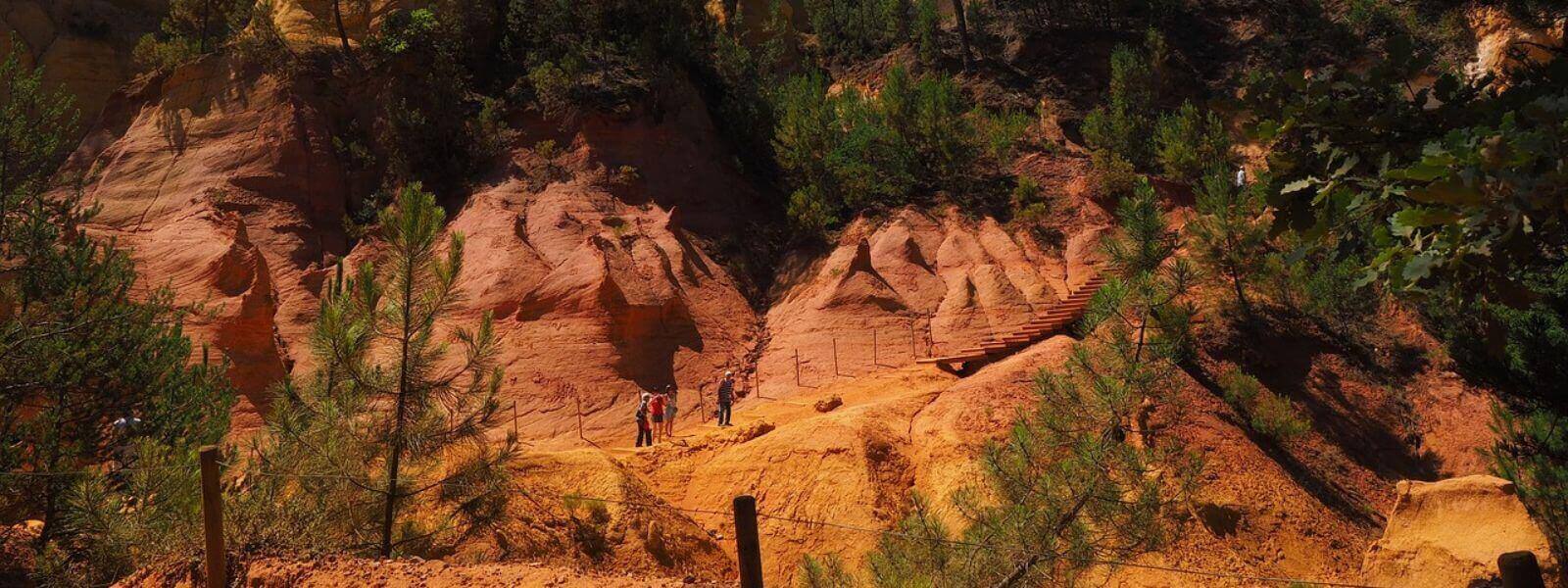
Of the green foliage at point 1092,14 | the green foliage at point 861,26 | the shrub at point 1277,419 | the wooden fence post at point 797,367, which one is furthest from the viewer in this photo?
the green foliage at point 861,26

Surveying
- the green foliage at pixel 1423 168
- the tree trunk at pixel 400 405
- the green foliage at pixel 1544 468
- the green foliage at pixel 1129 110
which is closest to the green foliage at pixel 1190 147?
the green foliage at pixel 1129 110

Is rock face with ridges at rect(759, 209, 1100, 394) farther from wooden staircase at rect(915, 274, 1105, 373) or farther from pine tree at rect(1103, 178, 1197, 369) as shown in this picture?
pine tree at rect(1103, 178, 1197, 369)

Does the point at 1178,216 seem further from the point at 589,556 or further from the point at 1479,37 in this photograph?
the point at 589,556

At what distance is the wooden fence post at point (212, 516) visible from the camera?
918cm

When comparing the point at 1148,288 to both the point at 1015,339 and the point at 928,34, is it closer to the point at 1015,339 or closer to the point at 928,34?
the point at 1015,339

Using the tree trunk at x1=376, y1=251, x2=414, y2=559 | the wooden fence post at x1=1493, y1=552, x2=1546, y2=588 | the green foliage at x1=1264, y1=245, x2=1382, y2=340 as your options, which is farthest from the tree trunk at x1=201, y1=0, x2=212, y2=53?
the wooden fence post at x1=1493, y1=552, x2=1546, y2=588

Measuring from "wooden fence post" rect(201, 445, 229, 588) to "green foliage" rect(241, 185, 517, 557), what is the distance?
1.05 metres

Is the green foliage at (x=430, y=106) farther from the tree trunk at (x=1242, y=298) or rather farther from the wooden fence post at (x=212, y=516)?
the wooden fence post at (x=212, y=516)

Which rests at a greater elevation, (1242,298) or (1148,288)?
(1148,288)

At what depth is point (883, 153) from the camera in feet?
99.9

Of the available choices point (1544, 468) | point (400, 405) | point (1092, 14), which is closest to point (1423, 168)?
point (1544, 468)

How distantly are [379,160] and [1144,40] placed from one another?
27183 millimetres

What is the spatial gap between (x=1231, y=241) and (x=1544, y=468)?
1229 cm

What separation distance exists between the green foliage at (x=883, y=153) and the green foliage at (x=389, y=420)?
1846 centimetres
